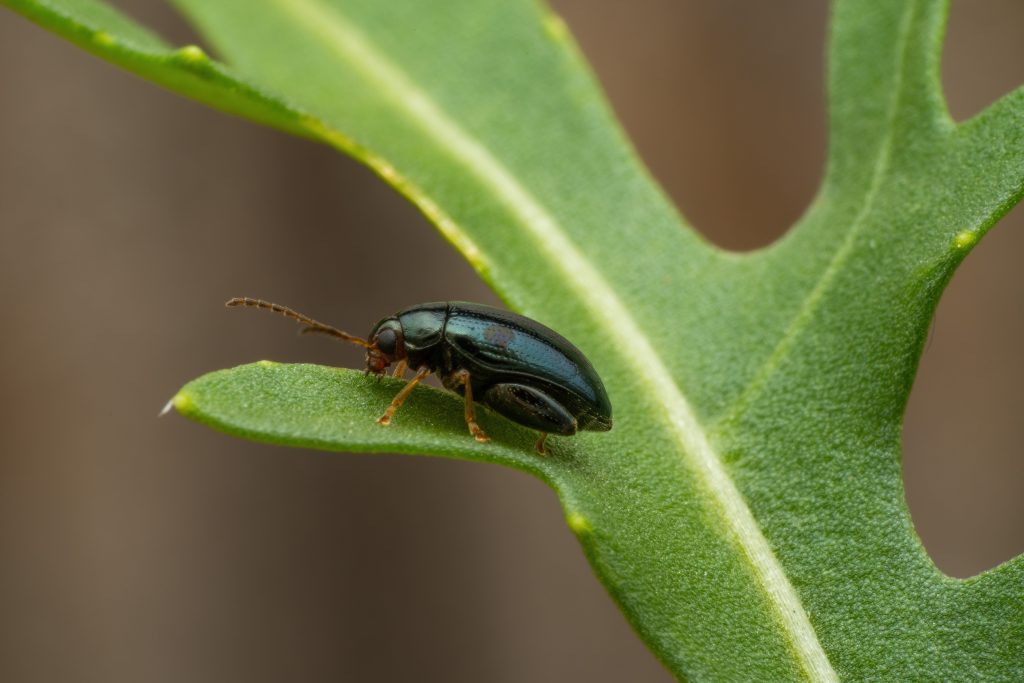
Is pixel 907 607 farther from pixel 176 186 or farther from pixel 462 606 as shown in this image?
pixel 176 186

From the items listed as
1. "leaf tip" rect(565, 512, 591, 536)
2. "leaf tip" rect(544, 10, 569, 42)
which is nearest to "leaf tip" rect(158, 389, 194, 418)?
"leaf tip" rect(565, 512, 591, 536)

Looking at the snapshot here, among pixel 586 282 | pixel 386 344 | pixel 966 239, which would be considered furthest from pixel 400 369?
pixel 966 239

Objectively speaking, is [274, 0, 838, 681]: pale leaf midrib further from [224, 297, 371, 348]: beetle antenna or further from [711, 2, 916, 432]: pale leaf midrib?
[224, 297, 371, 348]: beetle antenna

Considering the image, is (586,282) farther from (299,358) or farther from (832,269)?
(299,358)

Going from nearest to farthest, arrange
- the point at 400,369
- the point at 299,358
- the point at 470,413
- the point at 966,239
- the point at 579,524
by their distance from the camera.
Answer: the point at 579,524 < the point at 966,239 < the point at 470,413 < the point at 400,369 < the point at 299,358

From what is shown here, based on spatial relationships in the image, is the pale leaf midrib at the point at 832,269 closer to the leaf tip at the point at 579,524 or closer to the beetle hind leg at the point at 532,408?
the beetle hind leg at the point at 532,408
